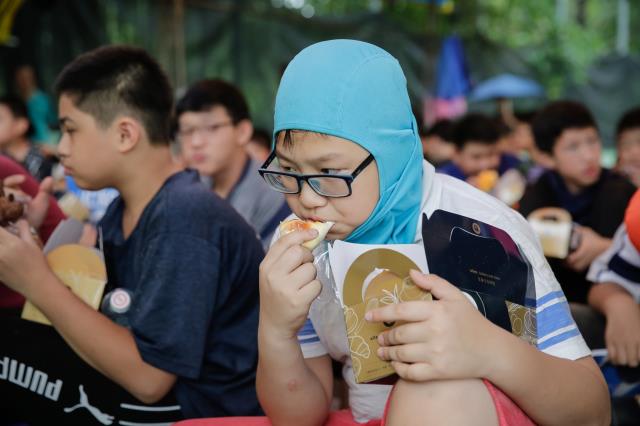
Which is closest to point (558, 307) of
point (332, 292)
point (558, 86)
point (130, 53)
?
point (332, 292)

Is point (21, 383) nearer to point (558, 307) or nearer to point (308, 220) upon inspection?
point (308, 220)

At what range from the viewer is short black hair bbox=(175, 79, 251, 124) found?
4121 mm

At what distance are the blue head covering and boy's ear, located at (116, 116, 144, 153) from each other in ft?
2.92

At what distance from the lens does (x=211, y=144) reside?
13.4ft

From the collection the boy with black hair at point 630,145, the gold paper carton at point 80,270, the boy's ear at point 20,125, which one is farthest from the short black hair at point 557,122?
the boy's ear at point 20,125

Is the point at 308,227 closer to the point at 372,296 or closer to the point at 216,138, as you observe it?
the point at 372,296

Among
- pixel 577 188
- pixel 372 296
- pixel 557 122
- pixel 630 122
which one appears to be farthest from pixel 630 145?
pixel 372 296

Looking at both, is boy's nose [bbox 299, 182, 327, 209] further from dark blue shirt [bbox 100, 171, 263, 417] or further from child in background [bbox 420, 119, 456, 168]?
child in background [bbox 420, 119, 456, 168]

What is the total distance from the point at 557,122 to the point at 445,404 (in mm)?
3312

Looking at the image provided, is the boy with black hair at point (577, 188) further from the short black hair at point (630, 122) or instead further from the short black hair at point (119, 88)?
the short black hair at point (119, 88)

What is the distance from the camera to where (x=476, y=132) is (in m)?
6.29

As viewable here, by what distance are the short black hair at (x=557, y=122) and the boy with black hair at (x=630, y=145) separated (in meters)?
0.48

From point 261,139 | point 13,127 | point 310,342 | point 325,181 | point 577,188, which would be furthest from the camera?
point 261,139

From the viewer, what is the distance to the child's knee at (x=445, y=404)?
1.25 metres
